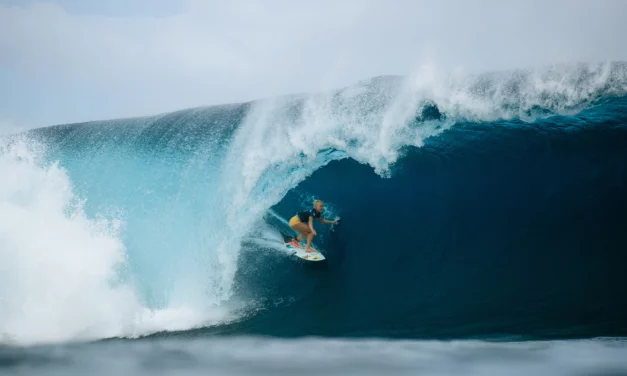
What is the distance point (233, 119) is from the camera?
1279 centimetres

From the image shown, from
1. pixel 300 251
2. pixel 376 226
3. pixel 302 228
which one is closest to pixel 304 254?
pixel 300 251

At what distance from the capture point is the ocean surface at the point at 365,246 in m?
4.72

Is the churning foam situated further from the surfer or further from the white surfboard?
the surfer

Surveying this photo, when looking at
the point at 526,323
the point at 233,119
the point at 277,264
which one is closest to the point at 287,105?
the point at 233,119

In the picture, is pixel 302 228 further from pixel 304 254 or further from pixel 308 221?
pixel 304 254

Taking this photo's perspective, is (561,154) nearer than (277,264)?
No

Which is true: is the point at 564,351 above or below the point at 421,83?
below

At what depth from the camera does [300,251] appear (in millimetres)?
6492

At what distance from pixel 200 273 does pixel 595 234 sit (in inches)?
250

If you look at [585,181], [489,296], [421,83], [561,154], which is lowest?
[489,296]

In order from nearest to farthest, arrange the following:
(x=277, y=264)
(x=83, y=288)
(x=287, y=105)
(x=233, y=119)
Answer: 1. (x=83, y=288)
2. (x=277, y=264)
3. (x=287, y=105)
4. (x=233, y=119)

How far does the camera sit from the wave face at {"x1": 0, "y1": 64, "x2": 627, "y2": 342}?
5.57 meters

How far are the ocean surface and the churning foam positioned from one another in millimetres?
29

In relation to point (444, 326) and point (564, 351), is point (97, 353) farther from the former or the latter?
point (564, 351)
